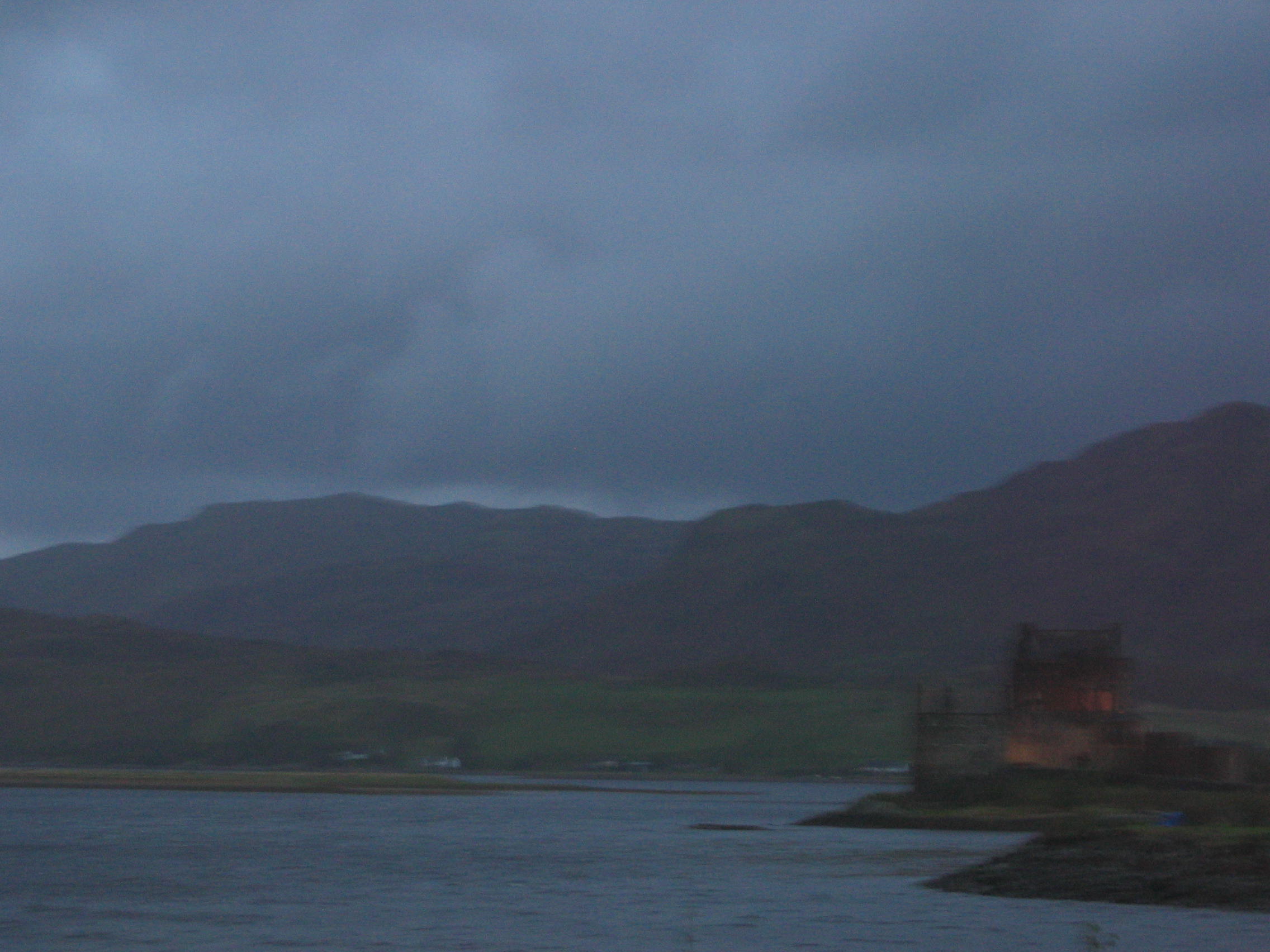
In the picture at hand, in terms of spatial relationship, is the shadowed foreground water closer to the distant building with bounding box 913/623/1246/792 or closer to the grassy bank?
the grassy bank

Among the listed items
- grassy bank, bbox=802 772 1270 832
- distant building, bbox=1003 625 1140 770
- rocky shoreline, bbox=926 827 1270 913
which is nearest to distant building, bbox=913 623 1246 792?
distant building, bbox=1003 625 1140 770

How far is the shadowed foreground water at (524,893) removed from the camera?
147 feet

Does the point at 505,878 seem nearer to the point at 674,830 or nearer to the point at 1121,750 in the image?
the point at 674,830

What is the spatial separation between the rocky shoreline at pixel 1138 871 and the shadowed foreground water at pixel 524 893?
1762mm

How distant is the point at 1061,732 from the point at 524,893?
62653 mm

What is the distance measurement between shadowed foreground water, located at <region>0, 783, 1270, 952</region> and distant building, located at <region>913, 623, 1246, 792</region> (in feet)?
34.8

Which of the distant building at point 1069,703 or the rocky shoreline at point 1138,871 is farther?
the distant building at point 1069,703

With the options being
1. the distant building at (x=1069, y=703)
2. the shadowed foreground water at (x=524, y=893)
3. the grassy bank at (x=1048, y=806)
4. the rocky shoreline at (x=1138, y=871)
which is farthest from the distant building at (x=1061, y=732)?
the rocky shoreline at (x=1138, y=871)

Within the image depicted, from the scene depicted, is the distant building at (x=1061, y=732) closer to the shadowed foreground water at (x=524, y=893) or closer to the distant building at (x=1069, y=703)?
the distant building at (x=1069, y=703)

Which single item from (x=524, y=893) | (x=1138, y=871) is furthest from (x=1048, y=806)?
(x=524, y=893)

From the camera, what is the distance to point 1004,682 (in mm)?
128625

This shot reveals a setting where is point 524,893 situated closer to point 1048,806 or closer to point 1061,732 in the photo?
point 1048,806

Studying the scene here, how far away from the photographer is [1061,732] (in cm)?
11662

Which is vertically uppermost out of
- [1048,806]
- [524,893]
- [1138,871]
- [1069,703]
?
[1069,703]
